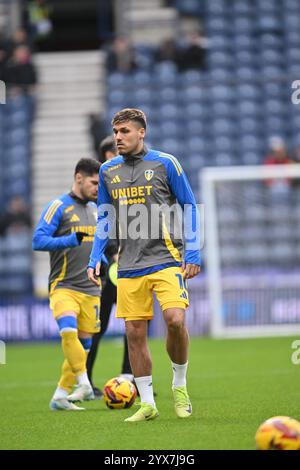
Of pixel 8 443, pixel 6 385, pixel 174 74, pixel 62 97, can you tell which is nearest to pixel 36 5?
pixel 62 97

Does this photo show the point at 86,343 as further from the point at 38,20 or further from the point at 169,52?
the point at 38,20

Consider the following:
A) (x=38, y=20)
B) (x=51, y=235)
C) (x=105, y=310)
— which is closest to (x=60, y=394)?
(x=51, y=235)

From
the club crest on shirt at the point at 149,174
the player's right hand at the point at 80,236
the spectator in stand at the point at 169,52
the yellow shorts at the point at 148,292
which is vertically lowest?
the yellow shorts at the point at 148,292

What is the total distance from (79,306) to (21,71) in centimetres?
1488

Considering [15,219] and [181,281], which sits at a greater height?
[15,219]

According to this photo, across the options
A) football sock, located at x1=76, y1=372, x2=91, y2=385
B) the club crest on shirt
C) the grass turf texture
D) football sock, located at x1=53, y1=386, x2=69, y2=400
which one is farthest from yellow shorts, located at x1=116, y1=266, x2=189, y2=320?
football sock, located at x1=53, y1=386, x2=69, y2=400

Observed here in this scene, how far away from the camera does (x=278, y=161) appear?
19531mm

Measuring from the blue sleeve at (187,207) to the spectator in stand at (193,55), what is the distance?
1588 centimetres

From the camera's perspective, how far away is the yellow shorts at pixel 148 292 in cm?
702

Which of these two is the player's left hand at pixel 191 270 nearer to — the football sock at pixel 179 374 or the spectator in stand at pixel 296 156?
the football sock at pixel 179 374

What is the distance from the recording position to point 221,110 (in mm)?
22453

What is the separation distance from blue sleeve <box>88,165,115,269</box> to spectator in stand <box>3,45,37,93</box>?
15655 millimetres

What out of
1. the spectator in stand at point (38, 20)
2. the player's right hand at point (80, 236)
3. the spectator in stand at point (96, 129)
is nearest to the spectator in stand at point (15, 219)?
the spectator in stand at point (96, 129)
